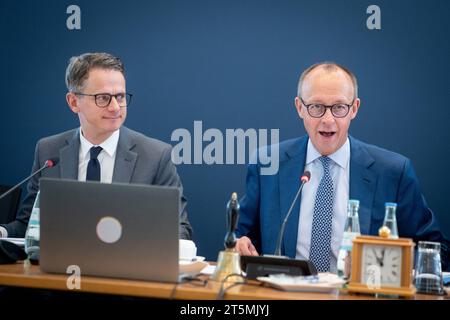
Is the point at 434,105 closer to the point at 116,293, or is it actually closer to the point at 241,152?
the point at 241,152

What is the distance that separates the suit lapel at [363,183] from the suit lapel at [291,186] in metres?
0.23

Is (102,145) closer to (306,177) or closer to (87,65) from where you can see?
(87,65)

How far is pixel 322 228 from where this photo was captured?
9.75 ft

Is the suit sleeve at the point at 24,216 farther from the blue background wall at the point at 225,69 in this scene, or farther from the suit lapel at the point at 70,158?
the blue background wall at the point at 225,69

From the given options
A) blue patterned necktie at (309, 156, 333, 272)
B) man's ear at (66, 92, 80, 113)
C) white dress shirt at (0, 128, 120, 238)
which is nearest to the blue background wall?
man's ear at (66, 92, 80, 113)

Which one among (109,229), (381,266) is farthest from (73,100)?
(381,266)

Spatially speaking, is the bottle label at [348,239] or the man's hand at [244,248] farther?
the man's hand at [244,248]

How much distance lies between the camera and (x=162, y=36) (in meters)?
4.36

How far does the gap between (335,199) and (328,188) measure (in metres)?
0.06

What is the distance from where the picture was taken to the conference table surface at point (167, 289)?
202 centimetres

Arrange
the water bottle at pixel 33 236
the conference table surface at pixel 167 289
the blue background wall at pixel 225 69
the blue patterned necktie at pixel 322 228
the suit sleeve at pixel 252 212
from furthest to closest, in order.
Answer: the blue background wall at pixel 225 69, the suit sleeve at pixel 252 212, the blue patterned necktie at pixel 322 228, the water bottle at pixel 33 236, the conference table surface at pixel 167 289

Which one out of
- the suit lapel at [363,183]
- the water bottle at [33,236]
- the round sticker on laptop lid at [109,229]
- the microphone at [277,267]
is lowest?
the microphone at [277,267]

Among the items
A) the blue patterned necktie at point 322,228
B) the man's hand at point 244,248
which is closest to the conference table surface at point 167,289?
the man's hand at point 244,248

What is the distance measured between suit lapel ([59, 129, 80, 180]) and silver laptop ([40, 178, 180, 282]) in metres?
1.02
